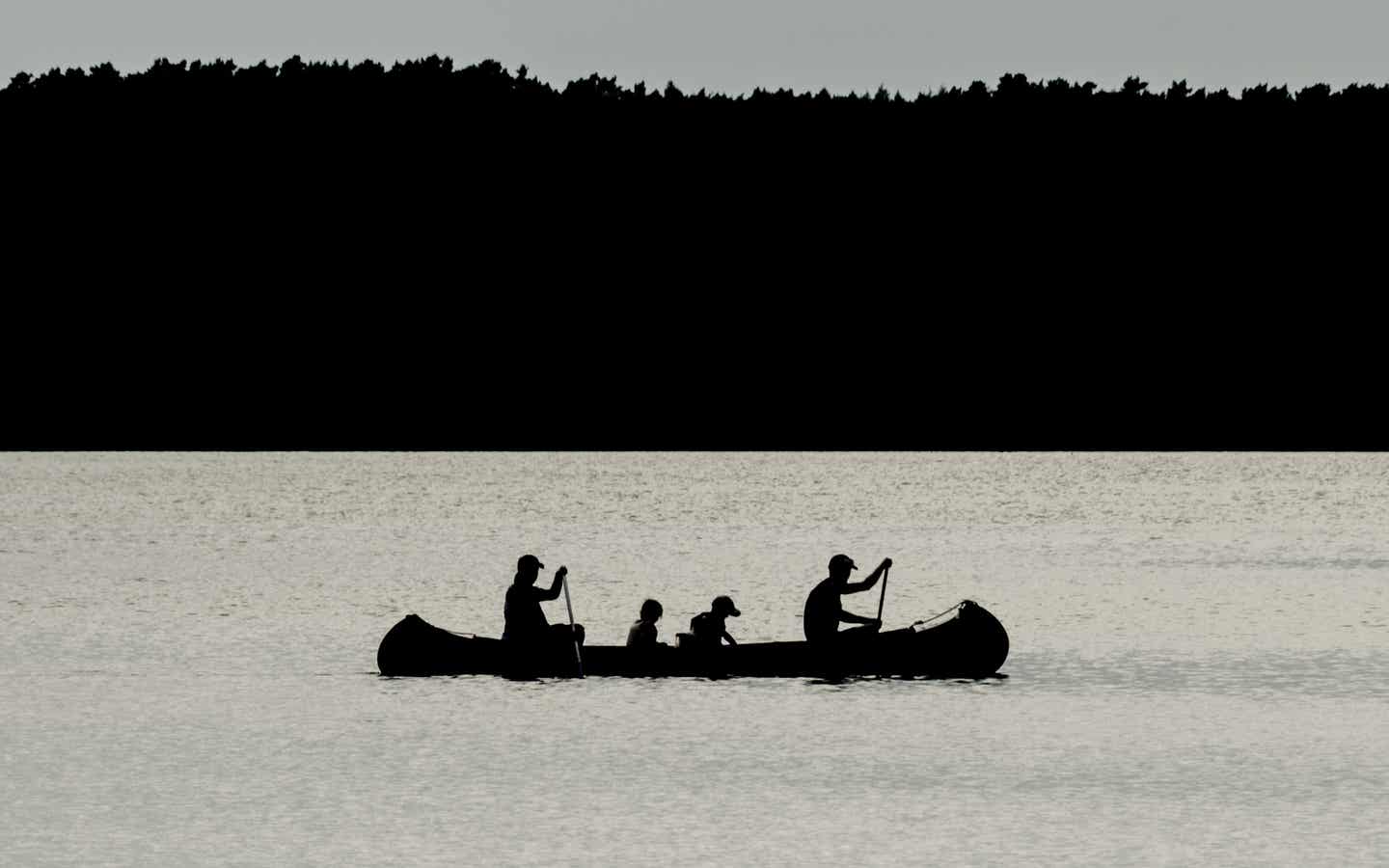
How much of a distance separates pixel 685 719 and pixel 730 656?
3.06 metres

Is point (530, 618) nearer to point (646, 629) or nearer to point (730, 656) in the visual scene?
point (646, 629)

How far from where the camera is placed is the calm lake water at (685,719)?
15.3m

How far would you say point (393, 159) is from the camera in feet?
444

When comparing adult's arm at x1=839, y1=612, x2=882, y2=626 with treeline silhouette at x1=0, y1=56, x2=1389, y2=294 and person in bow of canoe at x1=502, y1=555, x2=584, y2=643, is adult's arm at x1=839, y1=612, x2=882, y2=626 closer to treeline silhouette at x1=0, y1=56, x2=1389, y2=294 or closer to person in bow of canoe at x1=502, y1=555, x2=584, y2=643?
person in bow of canoe at x1=502, y1=555, x2=584, y2=643

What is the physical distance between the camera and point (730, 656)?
968 inches

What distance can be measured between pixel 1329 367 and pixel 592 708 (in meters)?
109

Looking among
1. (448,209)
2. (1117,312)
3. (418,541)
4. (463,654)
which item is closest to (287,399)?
(448,209)

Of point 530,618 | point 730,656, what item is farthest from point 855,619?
point 530,618

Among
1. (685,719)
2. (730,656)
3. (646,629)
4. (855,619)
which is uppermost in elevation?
(855,619)

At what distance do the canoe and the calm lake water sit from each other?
A: 293mm

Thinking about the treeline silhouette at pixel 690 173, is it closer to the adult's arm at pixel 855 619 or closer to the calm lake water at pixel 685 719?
the calm lake water at pixel 685 719

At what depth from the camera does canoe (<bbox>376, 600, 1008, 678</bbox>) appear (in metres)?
24.5

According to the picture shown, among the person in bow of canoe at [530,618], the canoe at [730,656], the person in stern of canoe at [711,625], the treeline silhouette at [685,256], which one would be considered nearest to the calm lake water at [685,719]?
the canoe at [730,656]

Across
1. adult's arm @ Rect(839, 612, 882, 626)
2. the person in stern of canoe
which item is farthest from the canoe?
adult's arm @ Rect(839, 612, 882, 626)
